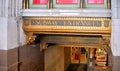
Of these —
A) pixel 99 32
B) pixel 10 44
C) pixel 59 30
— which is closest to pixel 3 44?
pixel 10 44

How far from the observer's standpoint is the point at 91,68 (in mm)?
14148

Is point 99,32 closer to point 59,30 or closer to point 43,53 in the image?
point 59,30

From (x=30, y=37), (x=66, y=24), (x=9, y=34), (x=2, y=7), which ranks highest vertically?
(x=2, y=7)

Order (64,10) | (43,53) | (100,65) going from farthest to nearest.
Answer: (100,65) → (43,53) → (64,10)

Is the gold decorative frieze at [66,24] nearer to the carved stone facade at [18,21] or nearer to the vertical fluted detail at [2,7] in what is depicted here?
the carved stone facade at [18,21]

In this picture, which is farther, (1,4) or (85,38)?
(85,38)

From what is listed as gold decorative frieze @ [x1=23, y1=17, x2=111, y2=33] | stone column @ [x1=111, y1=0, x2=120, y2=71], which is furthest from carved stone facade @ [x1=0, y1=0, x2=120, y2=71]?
gold decorative frieze @ [x1=23, y1=17, x2=111, y2=33]

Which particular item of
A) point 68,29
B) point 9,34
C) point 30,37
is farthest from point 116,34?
point 30,37

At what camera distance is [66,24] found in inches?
237

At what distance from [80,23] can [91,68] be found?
869cm

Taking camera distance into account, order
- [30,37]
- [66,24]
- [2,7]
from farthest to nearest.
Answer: [30,37], [66,24], [2,7]

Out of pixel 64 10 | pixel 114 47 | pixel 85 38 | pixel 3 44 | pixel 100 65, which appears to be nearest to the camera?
pixel 114 47

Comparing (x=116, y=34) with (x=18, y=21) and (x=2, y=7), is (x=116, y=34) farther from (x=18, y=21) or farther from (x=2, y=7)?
(x=2, y=7)

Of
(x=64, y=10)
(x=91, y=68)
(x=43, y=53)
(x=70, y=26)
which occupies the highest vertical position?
(x=64, y=10)
